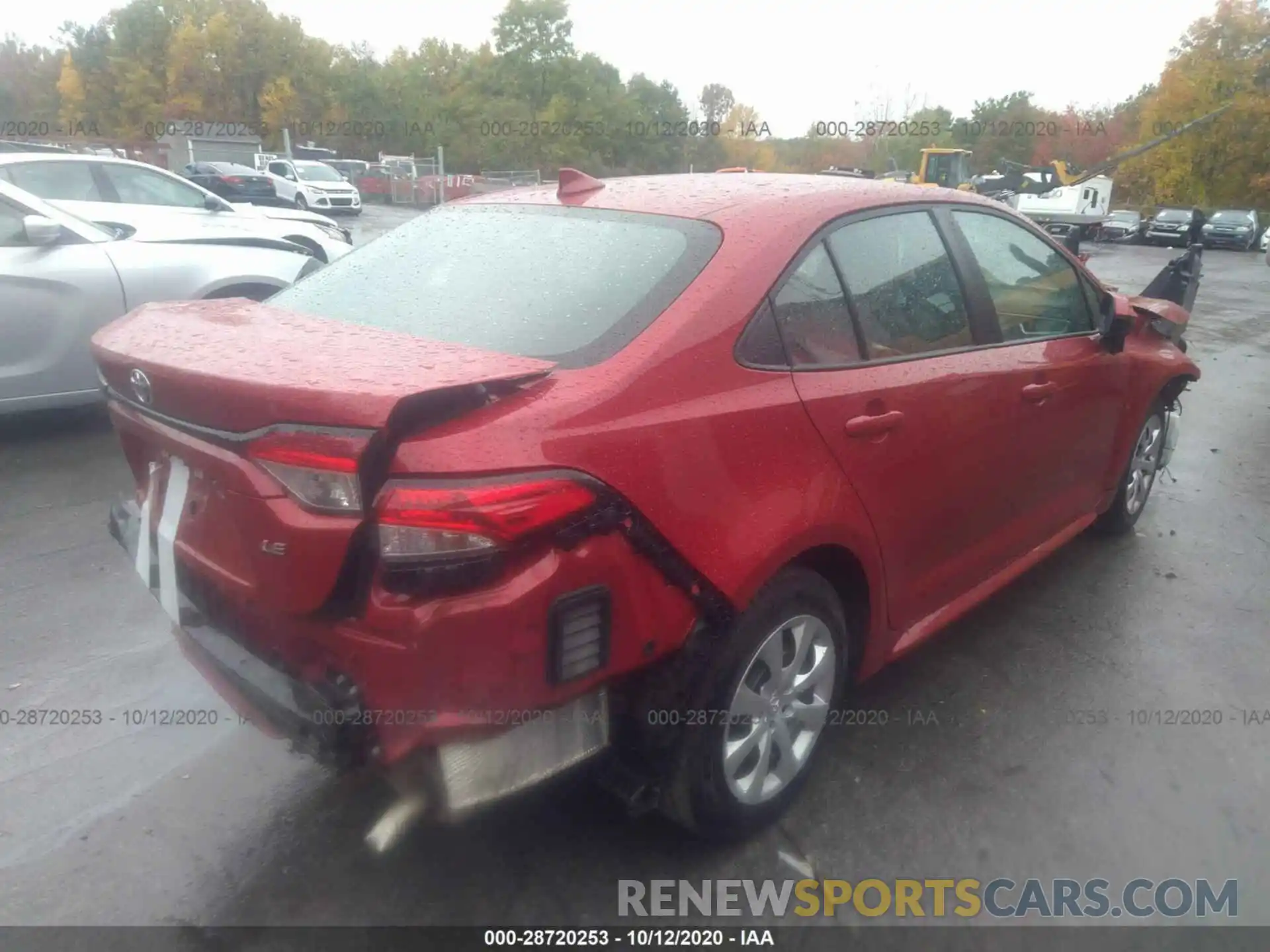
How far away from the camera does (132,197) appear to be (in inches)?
284

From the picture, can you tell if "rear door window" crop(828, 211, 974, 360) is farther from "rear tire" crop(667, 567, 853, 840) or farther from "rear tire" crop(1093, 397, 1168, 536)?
"rear tire" crop(1093, 397, 1168, 536)

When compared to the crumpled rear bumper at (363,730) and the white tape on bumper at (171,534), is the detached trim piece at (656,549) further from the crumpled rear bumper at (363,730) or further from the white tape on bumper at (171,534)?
the white tape on bumper at (171,534)

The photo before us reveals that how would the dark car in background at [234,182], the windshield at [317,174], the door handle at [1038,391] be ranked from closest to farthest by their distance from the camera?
the door handle at [1038,391] → the dark car in background at [234,182] → the windshield at [317,174]

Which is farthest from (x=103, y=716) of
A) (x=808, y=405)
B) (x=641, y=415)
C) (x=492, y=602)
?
(x=808, y=405)

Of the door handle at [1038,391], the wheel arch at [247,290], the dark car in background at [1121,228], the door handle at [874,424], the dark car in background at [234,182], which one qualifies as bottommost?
the dark car in background at [1121,228]

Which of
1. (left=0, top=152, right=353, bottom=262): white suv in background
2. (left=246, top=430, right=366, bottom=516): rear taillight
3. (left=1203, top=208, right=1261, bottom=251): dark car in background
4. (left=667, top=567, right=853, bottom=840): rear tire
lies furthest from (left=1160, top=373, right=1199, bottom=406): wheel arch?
(left=1203, top=208, right=1261, bottom=251): dark car in background

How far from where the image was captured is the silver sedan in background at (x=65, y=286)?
513 centimetres

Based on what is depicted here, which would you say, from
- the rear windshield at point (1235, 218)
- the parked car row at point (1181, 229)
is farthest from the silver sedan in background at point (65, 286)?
the rear windshield at point (1235, 218)

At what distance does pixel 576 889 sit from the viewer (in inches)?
92.0

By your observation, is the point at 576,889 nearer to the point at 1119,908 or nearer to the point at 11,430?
the point at 1119,908

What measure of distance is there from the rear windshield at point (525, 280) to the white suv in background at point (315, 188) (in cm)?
2630

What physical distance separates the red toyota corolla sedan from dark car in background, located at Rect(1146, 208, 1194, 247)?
30.4 metres

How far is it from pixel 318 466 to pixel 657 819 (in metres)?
1.40

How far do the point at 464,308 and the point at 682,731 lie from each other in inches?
46.9
